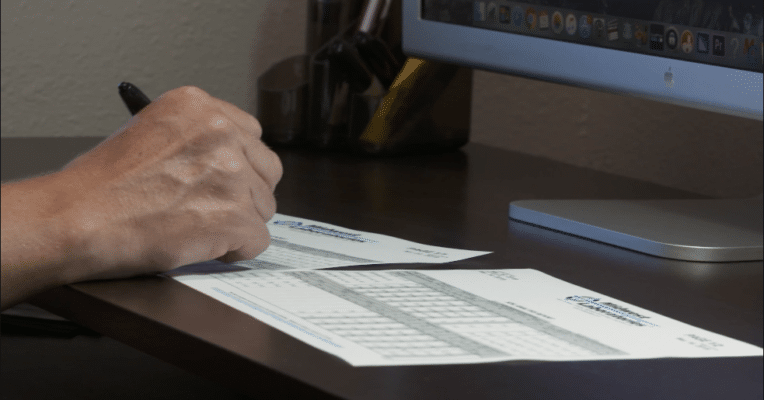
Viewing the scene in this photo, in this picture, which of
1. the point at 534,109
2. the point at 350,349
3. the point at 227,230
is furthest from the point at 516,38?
the point at 534,109

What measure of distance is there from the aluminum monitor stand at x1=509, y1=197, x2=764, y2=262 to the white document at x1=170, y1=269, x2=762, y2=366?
18cm

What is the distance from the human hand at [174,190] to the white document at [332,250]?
0.07 ft

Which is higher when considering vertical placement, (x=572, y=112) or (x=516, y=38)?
(x=516, y=38)

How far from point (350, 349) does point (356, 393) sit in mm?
48

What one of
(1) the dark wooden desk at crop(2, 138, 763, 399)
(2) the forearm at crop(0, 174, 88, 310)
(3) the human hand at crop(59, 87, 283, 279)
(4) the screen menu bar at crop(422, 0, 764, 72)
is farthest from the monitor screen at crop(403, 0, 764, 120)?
(2) the forearm at crop(0, 174, 88, 310)

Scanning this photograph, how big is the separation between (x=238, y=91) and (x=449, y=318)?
3.70 ft

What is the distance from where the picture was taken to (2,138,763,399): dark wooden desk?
1.35 feet

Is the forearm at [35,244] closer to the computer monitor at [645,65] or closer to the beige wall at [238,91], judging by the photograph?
the computer monitor at [645,65]

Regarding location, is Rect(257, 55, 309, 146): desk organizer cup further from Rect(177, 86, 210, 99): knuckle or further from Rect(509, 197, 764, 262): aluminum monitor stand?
Rect(177, 86, 210, 99): knuckle

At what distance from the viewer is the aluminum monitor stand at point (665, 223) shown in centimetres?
76

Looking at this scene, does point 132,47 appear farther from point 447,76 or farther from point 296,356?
point 296,356

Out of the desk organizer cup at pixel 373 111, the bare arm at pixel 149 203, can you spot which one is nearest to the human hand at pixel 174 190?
the bare arm at pixel 149 203

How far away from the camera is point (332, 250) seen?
0.66m

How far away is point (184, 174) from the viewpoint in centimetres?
59
